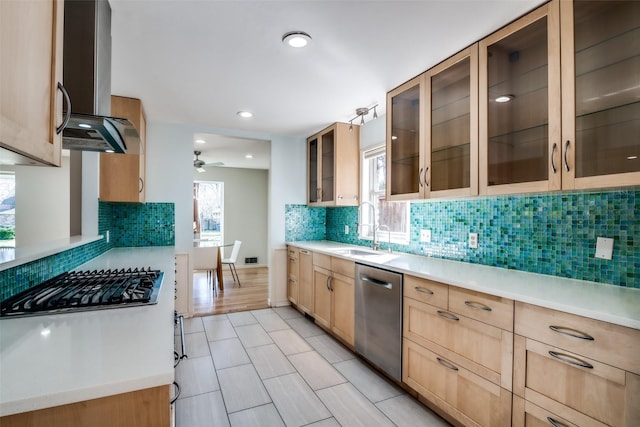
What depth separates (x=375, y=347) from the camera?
249 cm

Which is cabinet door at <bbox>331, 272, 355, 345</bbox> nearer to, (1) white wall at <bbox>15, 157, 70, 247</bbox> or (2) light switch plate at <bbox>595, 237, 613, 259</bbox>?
(2) light switch plate at <bbox>595, 237, 613, 259</bbox>

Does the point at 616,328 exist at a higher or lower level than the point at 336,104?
lower

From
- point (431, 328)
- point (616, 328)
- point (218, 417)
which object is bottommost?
point (218, 417)

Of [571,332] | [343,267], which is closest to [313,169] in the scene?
[343,267]

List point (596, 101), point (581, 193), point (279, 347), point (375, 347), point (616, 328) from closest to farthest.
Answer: point (616, 328) < point (596, 101) < point (581, 193) < point (375, 347) < point (279, 347)

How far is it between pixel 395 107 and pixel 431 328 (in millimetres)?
1811

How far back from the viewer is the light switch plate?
1.62m

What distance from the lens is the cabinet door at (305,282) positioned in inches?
145

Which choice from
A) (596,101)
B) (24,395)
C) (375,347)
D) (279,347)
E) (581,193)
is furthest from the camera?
(279,347)

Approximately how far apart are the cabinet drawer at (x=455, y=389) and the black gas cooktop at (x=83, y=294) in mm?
1660

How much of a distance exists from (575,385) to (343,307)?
6.28ft

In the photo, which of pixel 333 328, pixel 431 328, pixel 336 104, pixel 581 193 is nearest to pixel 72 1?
pixel 336 104

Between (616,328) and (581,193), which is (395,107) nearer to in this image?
(581,193)

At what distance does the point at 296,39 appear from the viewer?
193 cm
